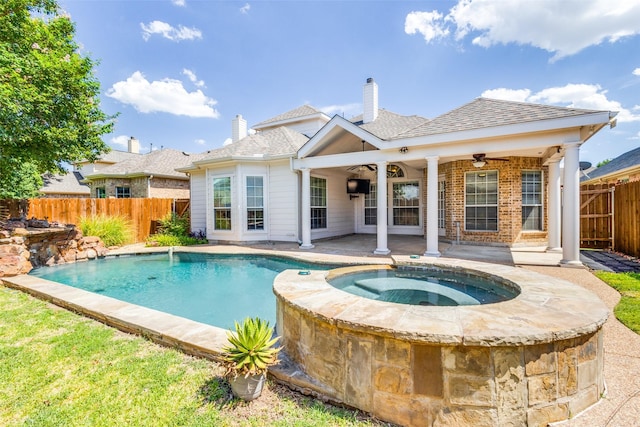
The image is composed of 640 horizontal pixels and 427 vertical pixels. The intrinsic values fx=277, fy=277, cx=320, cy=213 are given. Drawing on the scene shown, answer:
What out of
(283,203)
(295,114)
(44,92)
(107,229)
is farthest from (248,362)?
(295,114)

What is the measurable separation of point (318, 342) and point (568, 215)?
735cm

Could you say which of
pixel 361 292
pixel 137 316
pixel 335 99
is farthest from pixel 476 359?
pixel 335 99

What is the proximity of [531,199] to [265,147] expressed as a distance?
1034 cm

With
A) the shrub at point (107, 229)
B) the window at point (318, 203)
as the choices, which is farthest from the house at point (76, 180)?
the window at point (318, 203)

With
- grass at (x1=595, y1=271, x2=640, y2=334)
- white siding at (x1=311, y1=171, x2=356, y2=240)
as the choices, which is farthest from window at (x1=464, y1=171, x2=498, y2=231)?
white siding at (x1=311, y1=171, x2=356, y2=240)

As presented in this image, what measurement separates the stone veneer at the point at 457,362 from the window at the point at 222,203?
9876 millimetres

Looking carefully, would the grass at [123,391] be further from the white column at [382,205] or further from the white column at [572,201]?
the white column at [572,201]

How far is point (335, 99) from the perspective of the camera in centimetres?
1716

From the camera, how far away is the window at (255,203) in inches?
446

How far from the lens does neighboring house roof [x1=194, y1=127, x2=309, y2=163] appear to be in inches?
432

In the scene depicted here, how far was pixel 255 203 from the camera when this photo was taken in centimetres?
1138

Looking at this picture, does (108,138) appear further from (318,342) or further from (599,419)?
(599,419)

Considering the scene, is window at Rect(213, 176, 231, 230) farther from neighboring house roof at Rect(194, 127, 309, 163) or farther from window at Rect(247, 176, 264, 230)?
neighboring house roof at Rect(194, 127, 309, 163)

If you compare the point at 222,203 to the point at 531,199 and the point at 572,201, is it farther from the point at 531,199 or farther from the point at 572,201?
the point at 531,199
